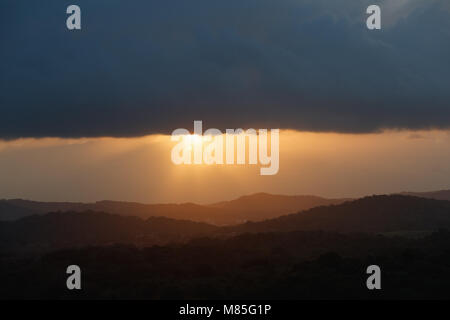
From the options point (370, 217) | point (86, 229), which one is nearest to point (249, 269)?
point (370, 217)

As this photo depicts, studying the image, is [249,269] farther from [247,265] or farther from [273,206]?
[273,206]

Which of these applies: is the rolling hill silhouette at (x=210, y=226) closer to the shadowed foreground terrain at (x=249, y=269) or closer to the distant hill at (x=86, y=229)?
the distant hill at (x=86, y=229)

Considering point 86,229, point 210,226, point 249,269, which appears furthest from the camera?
point 210,226

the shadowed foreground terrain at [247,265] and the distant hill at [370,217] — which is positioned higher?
the distant hill at [370,217]

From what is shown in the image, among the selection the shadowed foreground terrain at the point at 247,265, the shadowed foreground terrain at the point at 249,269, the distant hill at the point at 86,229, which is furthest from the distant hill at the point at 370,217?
the shadowed foreground terrain at the point at 249,269
